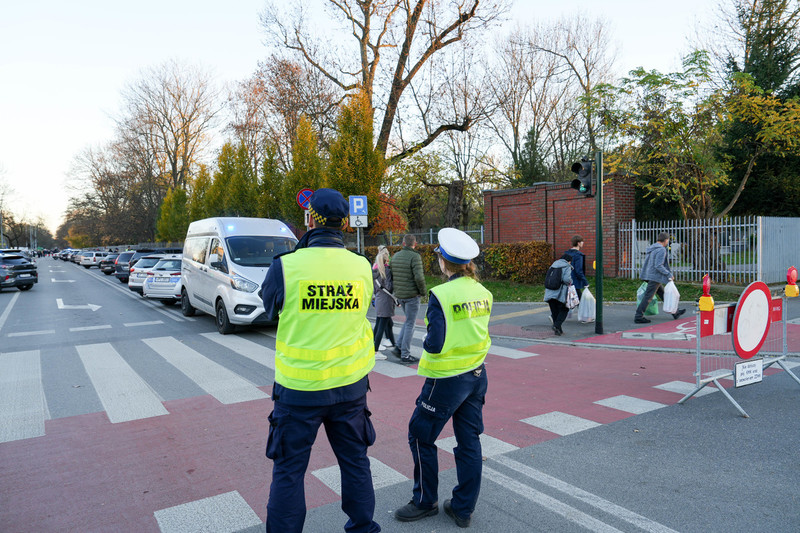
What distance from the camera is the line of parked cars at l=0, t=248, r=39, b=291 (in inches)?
901

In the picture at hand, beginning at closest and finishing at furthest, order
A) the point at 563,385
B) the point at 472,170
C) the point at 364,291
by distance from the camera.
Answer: the point at 364,291, the point at 563,385, the point at 472,170

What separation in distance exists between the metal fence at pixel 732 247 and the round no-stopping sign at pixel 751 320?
982 centimetres

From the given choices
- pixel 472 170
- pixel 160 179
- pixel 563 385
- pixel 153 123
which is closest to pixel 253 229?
pixel 563 385

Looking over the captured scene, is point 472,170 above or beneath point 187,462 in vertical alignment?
above

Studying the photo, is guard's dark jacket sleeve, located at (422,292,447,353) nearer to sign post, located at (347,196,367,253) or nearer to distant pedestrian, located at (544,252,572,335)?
distant pedestrian, located at (544,252,572,335)

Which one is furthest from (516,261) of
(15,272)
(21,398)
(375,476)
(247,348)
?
(15,272)

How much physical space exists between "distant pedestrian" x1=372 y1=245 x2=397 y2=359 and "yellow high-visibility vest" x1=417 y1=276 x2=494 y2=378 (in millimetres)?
5081

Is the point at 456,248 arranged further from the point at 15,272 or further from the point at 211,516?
the point at 15,272

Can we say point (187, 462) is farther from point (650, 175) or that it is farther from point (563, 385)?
point (650, 175)

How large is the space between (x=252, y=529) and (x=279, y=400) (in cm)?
104

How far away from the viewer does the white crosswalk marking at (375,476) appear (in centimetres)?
396

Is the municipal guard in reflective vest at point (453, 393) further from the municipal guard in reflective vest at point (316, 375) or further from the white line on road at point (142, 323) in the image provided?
the white line on road at point (142, 323)

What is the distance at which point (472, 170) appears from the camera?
120 ft

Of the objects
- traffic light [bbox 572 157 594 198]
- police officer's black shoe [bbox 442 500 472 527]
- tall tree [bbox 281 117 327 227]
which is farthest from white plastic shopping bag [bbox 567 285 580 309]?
tall tree [bbox 281 117 327 227]
